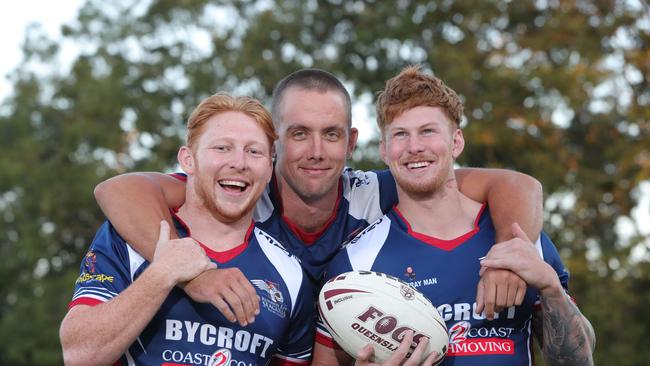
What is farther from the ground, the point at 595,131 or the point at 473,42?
the point at 473,42

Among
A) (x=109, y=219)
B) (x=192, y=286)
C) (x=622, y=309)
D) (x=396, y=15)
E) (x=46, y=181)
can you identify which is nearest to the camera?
(x=192, y=286)

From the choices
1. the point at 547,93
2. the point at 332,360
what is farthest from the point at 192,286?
the point at 547,93

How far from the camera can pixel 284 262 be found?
5.00 meters

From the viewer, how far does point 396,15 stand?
19.9 metres

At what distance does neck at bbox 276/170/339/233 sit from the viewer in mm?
5570

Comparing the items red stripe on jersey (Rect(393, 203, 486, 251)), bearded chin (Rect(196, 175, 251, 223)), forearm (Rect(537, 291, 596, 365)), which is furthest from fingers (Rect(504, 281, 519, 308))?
bearded chin (Rect(196, 175, 251, 223))

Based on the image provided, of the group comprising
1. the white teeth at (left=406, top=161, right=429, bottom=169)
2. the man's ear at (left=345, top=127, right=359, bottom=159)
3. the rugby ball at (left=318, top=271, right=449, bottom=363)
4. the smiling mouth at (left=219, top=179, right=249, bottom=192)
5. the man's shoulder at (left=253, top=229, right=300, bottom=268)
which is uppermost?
the man's ear at (left=345, top=127, right=359, bottom=159)

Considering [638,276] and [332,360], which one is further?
[638,276]

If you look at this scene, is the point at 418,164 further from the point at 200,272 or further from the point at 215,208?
the point at 200,272

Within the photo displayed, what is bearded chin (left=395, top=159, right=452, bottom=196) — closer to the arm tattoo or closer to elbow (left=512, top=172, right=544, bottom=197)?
elbow (left=512, top=172, right=544, bottom=197)

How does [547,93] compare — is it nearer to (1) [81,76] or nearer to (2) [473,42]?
(2) [473,42]

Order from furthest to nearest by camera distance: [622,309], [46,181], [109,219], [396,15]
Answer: [46,181] → [396,15] → [622,309] → [109,219]

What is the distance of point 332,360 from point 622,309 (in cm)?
1506

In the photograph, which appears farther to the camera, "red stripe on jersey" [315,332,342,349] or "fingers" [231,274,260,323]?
"red stripe on jersey" [315,332,342,349]
